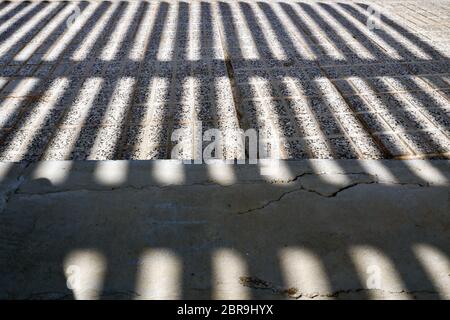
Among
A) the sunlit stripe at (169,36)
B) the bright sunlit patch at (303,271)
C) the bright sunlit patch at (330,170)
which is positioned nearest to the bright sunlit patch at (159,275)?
the bright sunlit patch at (303,271)

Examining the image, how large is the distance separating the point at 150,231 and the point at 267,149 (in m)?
1.05

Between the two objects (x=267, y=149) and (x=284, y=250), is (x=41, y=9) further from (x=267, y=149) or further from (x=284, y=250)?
(x=284, y=250)

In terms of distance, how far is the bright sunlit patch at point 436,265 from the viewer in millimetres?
1687

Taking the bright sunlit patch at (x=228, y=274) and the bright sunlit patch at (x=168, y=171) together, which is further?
the bright sunlit patch at (x=168, y=171)

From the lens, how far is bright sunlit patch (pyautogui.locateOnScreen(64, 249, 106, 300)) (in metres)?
1.64

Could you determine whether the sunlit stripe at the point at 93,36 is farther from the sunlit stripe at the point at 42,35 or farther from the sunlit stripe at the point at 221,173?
the sunlit stripe at the point at 221,173

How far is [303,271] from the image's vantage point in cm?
175

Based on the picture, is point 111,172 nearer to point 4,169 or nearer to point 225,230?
point 4,169

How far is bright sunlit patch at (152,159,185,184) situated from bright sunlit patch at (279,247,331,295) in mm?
A: 804

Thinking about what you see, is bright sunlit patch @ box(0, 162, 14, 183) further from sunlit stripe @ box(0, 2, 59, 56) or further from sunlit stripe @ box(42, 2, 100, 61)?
sunlit stripe @ box(0, 2, 59, 56)

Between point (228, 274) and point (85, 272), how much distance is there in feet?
2.11

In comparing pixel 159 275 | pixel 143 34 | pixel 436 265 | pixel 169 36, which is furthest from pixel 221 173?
pixel 143 34

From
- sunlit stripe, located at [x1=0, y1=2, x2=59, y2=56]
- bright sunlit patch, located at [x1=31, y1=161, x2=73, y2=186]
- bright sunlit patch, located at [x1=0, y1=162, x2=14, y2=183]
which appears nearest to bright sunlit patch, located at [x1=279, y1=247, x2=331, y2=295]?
bright sunlit patch, located at [x1=31, y1=161, x2=73, y2=186]

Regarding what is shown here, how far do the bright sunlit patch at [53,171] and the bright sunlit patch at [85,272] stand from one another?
0.64 meters
